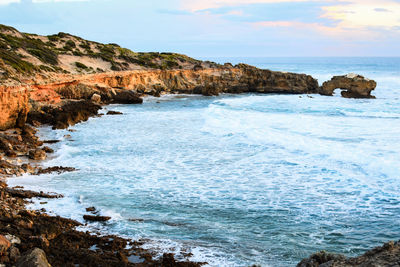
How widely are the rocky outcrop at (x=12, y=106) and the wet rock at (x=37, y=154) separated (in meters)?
5.86

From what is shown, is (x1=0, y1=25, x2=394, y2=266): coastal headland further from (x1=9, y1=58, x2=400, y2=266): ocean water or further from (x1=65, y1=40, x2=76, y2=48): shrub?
(x1=9, y1=58, x2=400, y2=266): ocean water

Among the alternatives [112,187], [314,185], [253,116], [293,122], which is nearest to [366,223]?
[314,185]

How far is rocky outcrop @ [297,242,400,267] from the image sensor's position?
633 centimetres

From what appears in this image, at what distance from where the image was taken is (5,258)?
23.6 ft

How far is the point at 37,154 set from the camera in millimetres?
18469

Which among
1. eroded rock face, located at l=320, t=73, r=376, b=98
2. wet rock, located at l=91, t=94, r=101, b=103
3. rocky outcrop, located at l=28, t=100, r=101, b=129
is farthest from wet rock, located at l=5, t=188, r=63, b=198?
eroded rock face, located at l=320, t=73, r=376, b=98

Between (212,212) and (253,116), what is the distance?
76.0 feet

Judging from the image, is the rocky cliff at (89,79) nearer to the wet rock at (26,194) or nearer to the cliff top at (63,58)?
the cliff top at (63,58)

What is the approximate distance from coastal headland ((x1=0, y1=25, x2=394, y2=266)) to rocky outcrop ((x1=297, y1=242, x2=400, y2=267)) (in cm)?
2

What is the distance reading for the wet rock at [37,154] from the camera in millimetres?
18312

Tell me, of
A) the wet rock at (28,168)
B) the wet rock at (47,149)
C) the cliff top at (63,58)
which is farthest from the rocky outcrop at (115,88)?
the wet rock at (28,168)

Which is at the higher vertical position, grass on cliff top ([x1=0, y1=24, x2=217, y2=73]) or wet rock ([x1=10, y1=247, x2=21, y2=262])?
grass on cliff top ([x1=0, y1=24, x2=217, y2=73])

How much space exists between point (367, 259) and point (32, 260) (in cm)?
534

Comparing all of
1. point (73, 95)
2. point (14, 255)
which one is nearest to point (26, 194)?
point (14, 255)
